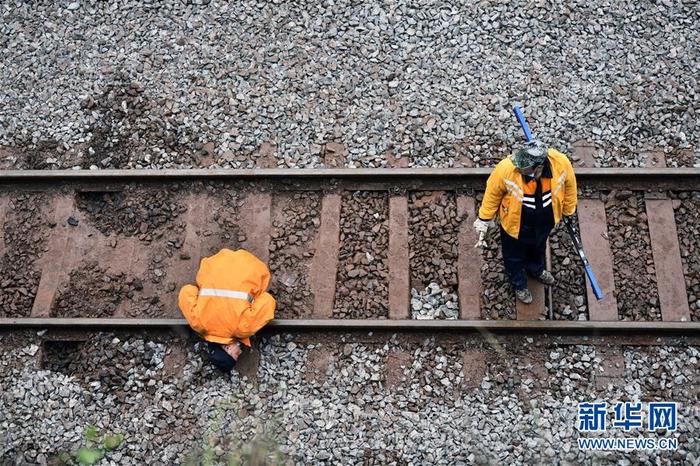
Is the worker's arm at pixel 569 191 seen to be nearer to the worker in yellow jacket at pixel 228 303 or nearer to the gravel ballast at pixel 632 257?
the gravel ballast at pixel 632 257

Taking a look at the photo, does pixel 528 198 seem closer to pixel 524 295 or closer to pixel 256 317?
pixel 524 295

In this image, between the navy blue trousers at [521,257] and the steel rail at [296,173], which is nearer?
the navy blue trousers at [521,257]

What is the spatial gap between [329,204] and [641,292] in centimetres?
304

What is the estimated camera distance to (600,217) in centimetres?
732

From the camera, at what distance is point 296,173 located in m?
7.55

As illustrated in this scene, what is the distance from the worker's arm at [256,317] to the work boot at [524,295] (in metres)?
2.24

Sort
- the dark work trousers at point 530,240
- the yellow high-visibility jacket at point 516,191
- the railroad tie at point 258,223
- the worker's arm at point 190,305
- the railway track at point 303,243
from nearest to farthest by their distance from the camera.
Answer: the yellow high-visibility jacket at point 516,191
the dark work trousers at point 530,240
the worker's arm at point 190,305
the railway track at point 303,243
the railroad tie at point 258,223

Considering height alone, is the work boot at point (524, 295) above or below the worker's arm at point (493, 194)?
below

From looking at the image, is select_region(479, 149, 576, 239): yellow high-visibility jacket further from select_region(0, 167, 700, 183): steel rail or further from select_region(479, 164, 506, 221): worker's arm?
select_region(0, 167, 700, 183): steel rail

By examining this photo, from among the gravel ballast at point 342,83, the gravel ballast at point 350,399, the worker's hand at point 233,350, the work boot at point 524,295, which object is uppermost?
the gravel ballast at point 342,83

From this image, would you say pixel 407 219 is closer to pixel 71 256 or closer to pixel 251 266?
pixel 251 266

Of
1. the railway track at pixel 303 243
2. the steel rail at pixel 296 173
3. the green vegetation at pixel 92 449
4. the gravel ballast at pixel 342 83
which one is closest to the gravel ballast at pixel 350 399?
the green vegetation at pixel 92 449

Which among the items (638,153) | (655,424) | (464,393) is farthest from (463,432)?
(638,153)

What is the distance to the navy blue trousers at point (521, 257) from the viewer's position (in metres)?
6.59
